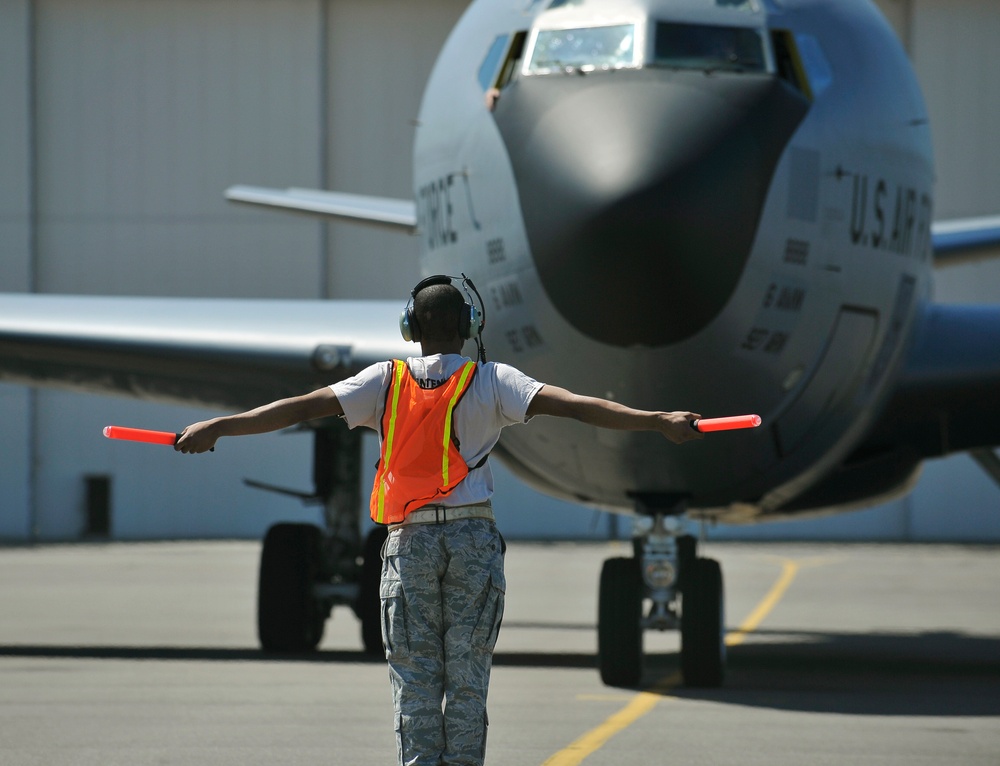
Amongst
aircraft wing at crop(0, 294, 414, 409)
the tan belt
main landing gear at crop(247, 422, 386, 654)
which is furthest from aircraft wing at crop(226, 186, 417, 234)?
the tan belt

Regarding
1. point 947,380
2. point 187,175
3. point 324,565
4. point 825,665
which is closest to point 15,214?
point 187,175

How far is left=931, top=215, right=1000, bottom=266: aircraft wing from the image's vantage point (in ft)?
42.9

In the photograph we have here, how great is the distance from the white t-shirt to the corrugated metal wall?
28185 mm

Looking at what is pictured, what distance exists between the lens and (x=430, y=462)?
15.4 feet

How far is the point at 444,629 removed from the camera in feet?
15.4

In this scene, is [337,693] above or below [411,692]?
below

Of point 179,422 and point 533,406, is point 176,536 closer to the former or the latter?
point 179,422

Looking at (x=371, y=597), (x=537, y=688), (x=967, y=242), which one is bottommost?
(x=537, y=688)

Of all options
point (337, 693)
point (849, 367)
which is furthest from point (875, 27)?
point (337, 693)

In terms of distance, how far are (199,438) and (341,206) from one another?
10.1 metres

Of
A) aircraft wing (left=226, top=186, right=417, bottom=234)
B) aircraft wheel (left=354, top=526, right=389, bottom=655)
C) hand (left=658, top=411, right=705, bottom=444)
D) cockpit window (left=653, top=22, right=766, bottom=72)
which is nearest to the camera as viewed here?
hand (left=658, top=411, right=705, bottom=444)

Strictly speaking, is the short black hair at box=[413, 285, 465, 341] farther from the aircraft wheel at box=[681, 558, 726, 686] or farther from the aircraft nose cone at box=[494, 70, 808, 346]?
the aircraft wheel at box=[681, 558, 726, 686]

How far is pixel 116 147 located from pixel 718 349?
27.0 meters

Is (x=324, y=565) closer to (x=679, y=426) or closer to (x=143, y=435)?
(x=143, y=435)
